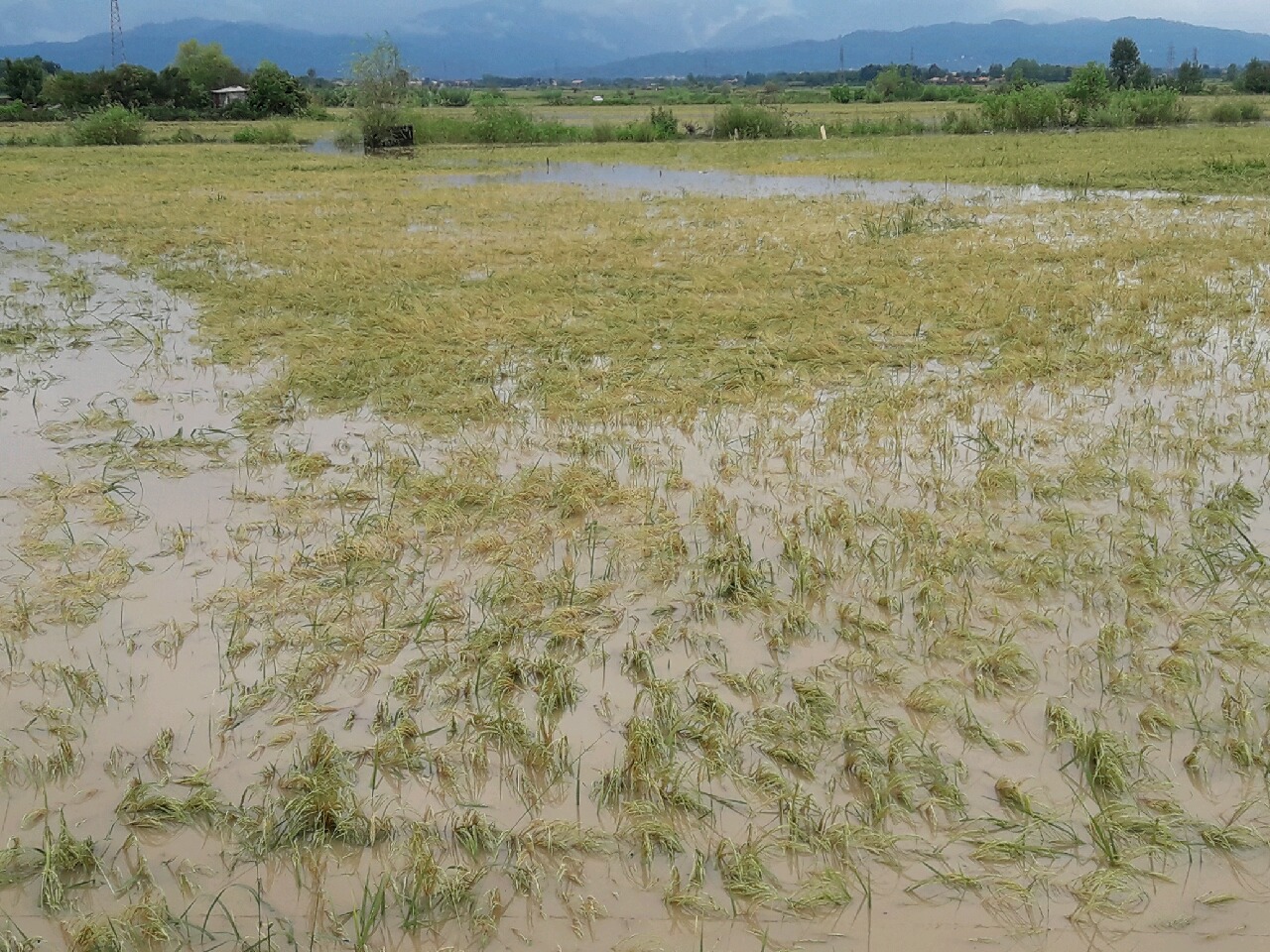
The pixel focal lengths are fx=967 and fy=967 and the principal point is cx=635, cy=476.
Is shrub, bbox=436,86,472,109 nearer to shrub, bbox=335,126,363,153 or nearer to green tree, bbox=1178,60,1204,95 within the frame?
shrub, bbox=335,126,363,153

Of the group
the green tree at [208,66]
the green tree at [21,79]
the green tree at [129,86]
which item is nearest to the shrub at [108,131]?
the green tree at [129,86]

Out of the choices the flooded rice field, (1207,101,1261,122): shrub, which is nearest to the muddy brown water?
the flooded rice field

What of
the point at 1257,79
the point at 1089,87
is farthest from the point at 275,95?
the point at 1257,79

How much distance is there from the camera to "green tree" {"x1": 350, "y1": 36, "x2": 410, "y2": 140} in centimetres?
2764

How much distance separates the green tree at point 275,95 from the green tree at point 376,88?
1816 cm

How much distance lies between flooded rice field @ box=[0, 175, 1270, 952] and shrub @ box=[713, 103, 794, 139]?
25876 millimetres

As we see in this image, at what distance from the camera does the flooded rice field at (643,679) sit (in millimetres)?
2365

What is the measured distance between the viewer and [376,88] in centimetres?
2777

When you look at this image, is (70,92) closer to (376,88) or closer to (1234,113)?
(376,88)

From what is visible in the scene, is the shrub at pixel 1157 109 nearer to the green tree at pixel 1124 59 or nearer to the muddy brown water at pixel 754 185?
the muddy brown water at pixel 754 185

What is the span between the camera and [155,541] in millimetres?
4270

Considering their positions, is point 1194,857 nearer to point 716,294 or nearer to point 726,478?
point 726,478

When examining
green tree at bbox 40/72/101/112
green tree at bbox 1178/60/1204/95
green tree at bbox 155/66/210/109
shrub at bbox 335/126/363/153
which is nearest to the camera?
shrub at bbox 335/126/363/153

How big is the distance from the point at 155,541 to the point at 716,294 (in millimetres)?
5800
